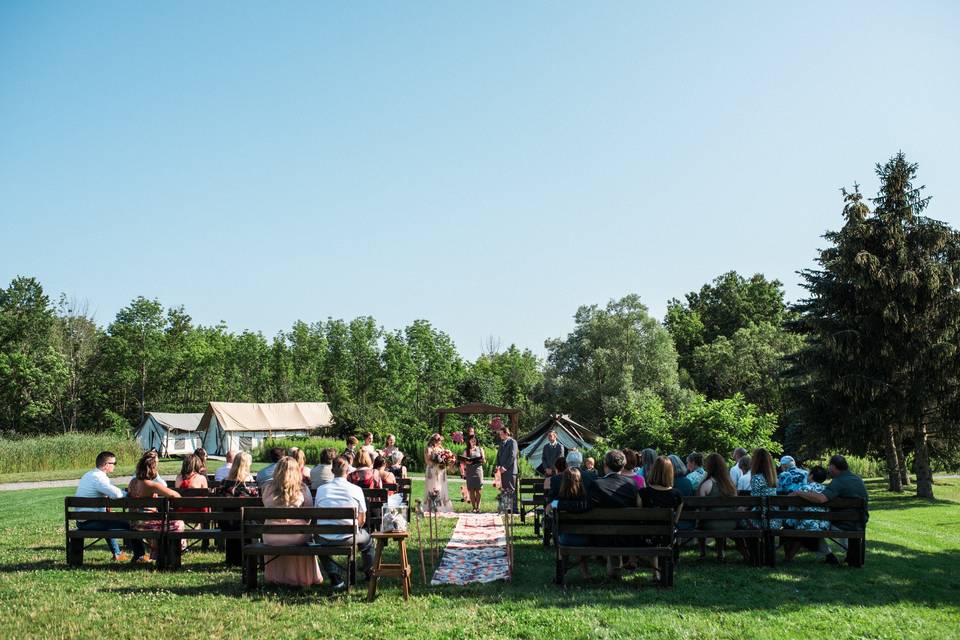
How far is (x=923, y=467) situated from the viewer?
25.1m

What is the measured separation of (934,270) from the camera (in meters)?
25.4

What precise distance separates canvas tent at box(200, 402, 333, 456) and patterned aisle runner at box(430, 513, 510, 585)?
37.2 m

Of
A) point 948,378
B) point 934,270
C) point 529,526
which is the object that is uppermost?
point 934,270

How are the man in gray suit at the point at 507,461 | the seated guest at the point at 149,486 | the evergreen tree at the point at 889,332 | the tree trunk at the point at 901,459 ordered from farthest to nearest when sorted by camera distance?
the tree trunk at the point at 901,459 < the evergreen tree at the point at 889,332 < the man in gray suit at the point at 507,461 < the seated guest at the point at 149,486

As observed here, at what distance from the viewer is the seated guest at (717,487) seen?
9758 mm

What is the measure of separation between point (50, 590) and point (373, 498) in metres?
4.29

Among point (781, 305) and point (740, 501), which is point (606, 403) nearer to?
point (781, 305)

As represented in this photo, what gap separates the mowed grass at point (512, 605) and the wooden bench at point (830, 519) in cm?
28

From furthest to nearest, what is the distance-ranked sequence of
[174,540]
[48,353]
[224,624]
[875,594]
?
1. [48,353]
2. [174,540]
3. [875,594]
4. [224,624]

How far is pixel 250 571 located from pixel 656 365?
1887 inches

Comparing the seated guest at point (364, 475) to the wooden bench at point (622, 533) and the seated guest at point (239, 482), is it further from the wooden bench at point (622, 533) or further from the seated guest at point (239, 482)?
the wooden bench at point (622, 533)

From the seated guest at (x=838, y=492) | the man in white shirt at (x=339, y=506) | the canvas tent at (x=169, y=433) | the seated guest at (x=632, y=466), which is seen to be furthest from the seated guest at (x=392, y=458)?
the canvas tent at (x=169, y=433)

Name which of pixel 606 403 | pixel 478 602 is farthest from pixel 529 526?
pixel 606 403

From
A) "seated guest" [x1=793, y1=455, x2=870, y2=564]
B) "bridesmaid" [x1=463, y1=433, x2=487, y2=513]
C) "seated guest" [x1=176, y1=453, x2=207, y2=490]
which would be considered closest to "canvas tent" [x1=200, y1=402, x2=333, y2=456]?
"bridesmaid" [x1=463, y1=433, x2=487, y2=513]
